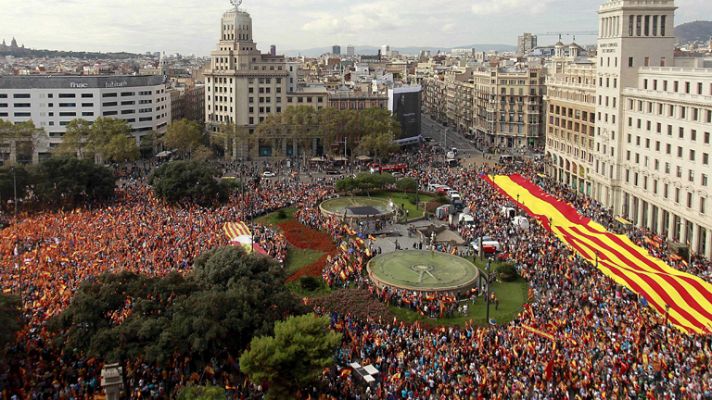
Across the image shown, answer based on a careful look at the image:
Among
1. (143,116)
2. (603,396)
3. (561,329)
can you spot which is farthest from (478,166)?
(603,396)

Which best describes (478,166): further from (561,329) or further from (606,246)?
(561,329)

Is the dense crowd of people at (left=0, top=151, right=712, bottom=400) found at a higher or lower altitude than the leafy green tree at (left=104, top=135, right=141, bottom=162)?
lower

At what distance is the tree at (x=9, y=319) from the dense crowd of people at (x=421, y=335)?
1620mm

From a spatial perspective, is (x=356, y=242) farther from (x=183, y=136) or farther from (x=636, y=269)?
(x=183, y=136)

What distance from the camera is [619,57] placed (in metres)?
69.4

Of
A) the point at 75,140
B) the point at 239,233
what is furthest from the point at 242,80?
the point at 239,233

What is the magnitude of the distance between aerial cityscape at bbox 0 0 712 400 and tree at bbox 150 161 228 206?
0.31 metres

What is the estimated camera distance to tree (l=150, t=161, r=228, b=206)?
71250 mm

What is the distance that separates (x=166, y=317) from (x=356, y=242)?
26550 millimetres

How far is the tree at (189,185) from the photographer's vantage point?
71.2m

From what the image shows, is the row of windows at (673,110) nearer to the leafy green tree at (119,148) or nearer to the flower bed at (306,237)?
the flower bed at (306,237)

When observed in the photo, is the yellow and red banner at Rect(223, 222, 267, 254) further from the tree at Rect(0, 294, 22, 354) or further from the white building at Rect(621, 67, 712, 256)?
the white building at Rect(621, 67, 712, 256)

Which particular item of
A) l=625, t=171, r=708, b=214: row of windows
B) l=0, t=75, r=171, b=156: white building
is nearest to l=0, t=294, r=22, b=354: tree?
l=625, t=171, r=708, b=214: row of windows

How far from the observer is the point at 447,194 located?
262 feet
